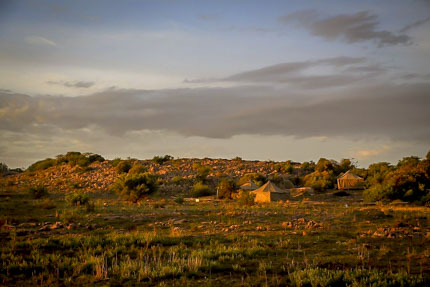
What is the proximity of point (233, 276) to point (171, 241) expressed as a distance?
4315 mm

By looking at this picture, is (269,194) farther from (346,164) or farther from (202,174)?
(346,164)

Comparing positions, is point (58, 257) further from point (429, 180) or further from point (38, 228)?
point (429, 180)

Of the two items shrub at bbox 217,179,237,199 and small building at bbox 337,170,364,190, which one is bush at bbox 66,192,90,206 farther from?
small building at bbox 337,170,364,190

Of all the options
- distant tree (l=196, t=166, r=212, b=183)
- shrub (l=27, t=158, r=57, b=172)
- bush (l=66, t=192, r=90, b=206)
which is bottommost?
bush (l=66, t=192, r=90, b=206)

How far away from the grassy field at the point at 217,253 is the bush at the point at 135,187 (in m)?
12.3

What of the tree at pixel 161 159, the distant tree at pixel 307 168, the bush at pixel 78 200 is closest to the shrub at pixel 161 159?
the tree at pixel 161 159

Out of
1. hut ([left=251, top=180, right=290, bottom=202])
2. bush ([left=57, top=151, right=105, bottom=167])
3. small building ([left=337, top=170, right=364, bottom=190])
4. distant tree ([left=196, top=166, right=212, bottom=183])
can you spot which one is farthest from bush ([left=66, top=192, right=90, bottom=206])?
bush ([left=57, top=151, right=105, bottom=167])

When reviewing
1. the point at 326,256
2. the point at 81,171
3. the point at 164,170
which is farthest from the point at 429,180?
the point at 81,171

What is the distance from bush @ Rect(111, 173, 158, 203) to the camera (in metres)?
30.0

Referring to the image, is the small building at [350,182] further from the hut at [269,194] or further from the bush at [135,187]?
the bush at [135,187]

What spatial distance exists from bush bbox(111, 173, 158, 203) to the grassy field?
12.3m

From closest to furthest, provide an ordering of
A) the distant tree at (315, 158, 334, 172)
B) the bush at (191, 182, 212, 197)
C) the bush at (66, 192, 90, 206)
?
the bush at (66, 192, 90, 206) → the bush at (191, 182, 212, 197) → the distant tree at (315, 158, 334, 172)

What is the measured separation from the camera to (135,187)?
30250 millimetres

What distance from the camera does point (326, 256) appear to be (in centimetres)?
1009
